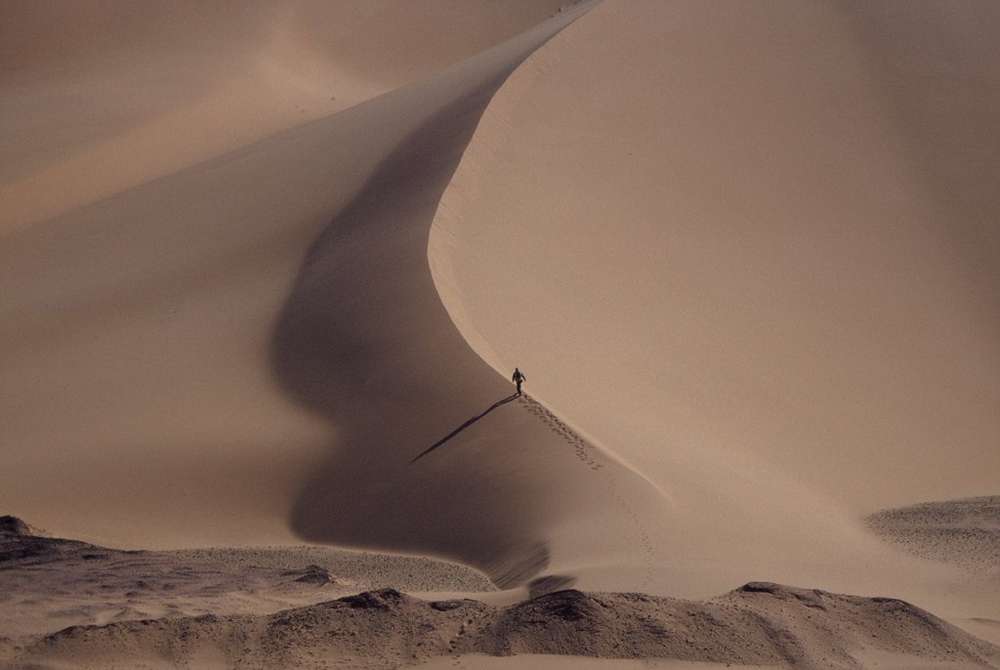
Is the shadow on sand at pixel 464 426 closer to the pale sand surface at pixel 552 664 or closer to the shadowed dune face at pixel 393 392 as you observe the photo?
the shadowed dune face at pixel 393 392

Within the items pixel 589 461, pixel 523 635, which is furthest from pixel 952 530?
pixel 523 635

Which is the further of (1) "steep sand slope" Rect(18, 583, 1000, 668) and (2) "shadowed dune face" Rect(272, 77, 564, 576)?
(2) "shadowed dune face" Rect(272, 77, 564, 576)

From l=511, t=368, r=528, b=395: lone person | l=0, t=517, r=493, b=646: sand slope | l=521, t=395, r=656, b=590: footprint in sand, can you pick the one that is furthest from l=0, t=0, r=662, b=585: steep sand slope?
l=0, t=517, r=493, b=646: sand slope

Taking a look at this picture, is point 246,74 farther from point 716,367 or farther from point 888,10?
point 716,367

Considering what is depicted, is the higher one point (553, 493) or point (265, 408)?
point (265, 408)

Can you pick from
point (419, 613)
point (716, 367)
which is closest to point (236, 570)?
point (419, 613)

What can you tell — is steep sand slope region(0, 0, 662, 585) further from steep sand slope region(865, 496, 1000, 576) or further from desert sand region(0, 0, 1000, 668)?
steep sand slope region(865, 496, 1000, 576)

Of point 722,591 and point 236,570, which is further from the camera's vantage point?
point 236,570

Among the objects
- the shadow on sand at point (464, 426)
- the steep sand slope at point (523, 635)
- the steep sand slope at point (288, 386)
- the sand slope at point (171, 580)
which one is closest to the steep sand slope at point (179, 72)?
the steep sand slope at point (288, 386)
